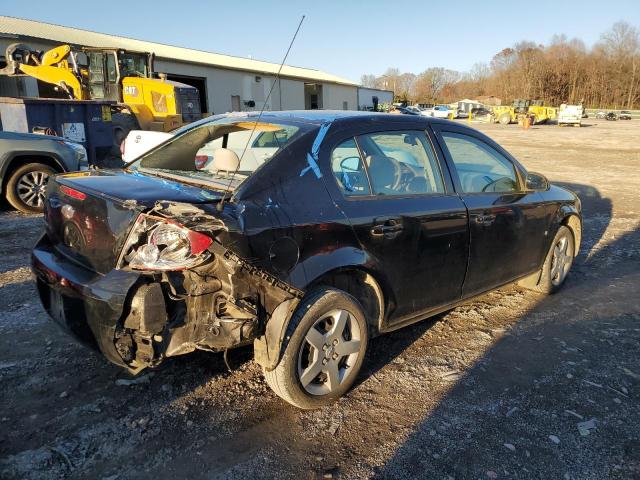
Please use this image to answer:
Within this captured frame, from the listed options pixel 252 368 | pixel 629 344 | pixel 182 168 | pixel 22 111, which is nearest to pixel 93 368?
pixel 252 368

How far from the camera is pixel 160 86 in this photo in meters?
16.2

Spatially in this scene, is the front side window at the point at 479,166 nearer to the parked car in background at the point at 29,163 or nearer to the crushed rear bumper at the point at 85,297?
the crushed rear bumper at the point at 85,297

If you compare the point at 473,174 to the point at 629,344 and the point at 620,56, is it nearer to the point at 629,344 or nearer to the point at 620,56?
the point at 629,344

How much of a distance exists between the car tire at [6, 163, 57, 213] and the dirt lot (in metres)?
3.96

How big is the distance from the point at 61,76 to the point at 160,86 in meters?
2.92

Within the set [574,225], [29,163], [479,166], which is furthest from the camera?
[29,163]

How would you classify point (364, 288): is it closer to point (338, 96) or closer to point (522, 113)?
point (522, 113)

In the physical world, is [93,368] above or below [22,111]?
below

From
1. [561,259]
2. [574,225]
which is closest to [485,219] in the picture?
[561,259]

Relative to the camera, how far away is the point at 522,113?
4962 centimetres

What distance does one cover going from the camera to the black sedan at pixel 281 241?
2443 millimetres

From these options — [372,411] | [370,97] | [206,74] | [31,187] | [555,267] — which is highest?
[370,97]

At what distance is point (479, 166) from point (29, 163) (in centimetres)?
680

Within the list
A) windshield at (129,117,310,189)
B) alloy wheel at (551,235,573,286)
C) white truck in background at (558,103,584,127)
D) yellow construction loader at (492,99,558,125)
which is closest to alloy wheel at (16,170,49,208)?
windshield at (129,117,310,189)
